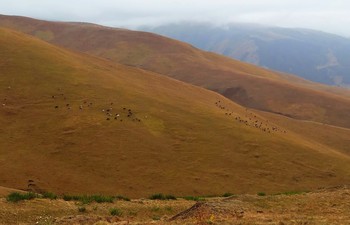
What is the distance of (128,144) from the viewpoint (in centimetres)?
4522

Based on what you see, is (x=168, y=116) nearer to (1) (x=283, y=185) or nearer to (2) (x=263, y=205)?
(1) (x=283, y=185)

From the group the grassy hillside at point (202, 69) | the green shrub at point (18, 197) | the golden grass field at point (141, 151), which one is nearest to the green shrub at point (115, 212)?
the golden grass field at point (141, 151)

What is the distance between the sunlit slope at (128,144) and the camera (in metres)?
38.1

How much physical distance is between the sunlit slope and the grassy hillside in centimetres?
4628

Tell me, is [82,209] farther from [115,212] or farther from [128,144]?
[128,144]

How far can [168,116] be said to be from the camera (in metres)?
54.6

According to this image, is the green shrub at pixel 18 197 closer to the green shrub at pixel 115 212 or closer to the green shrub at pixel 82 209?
the green shrub at pixel 82 209

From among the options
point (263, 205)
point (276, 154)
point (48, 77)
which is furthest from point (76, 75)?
point (263, 205)

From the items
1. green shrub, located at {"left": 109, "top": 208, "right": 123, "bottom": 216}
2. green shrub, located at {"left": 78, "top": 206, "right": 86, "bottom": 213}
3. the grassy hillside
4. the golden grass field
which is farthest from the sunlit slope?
the grassy hillside

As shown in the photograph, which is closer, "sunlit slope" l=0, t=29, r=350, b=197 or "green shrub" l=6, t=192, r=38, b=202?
"green shrub" l=6, t=192, r=38, b=202

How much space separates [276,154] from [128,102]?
1932 centimetres

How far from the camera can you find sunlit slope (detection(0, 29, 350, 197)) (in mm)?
38094

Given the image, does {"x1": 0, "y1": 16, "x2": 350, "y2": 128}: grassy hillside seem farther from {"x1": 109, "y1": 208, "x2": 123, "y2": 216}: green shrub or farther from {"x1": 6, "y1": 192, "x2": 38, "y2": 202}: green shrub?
{"x1": 6, "y1": 192, "x2": 38, "y2": 202}: green shrub

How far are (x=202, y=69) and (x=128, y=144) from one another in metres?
96.4
